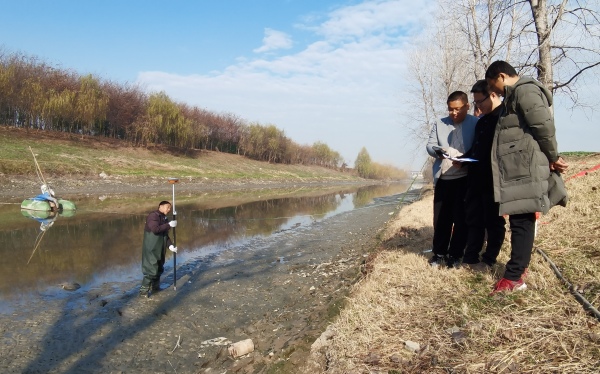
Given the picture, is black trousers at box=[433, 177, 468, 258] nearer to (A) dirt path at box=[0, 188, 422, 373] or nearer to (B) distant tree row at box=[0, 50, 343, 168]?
(A) dirt path at box=[0, 188, 422, 373]

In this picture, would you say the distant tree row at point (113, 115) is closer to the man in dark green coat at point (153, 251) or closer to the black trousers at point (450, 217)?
the man in dark green coat at point (153, 251)

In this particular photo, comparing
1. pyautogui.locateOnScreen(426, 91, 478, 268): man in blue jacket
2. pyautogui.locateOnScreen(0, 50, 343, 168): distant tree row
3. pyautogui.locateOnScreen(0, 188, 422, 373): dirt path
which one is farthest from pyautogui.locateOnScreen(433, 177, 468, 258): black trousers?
pyautogui.locateOnScreen(0, 50, 343, 168): distant tree row

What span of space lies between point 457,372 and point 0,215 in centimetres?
1744

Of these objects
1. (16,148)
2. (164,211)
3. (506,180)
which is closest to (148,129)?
(16,148)

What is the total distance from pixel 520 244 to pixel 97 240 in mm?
11143

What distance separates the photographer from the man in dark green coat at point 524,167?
331cm

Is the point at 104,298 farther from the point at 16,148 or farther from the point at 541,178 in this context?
the point at 16,148

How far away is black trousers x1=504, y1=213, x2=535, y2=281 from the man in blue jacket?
3.88 ft

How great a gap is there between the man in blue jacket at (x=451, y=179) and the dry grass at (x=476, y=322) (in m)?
0.43

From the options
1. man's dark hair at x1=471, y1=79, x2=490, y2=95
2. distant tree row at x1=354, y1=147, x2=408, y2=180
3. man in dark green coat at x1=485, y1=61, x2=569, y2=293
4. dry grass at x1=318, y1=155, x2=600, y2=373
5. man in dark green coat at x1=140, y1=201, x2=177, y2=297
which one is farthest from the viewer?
distant tree row at x1=354, y1=147, x2=408, y2=180

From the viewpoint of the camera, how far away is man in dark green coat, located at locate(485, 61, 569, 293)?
3.31 metres

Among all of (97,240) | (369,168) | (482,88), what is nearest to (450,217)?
(482,88)

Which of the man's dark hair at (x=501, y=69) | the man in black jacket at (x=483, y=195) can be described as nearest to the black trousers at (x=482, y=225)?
the man in black jacket at (x=483, y=195)

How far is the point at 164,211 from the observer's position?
720 cm
